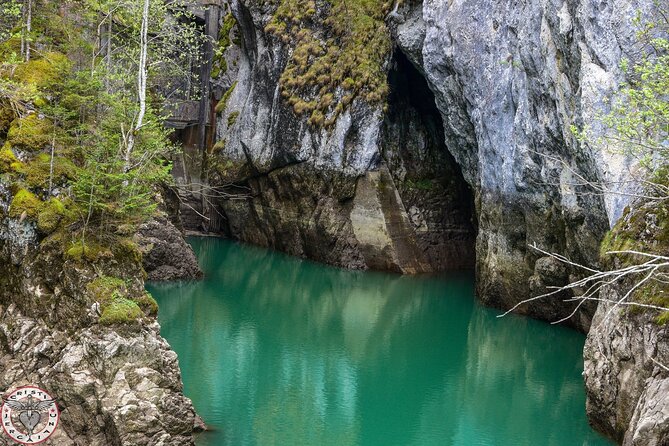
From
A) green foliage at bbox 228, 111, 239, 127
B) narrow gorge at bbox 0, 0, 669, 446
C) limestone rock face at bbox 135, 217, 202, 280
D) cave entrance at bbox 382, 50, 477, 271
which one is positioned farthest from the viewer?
green foliage at bbox 228, 111, 239, 127

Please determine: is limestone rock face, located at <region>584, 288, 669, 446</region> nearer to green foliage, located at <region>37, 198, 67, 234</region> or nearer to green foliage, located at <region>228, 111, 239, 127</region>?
green foliage, located at <region>37, 198, 67, 234</region>

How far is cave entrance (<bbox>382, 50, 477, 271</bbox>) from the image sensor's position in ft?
101

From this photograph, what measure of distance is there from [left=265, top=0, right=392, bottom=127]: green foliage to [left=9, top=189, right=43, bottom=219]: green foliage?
61.7ft

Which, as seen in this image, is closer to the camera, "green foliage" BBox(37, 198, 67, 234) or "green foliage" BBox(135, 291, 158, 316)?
"green foliage" BBox(135, 291, 158, 316)

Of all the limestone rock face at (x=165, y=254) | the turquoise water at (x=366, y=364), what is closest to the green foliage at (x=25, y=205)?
the turquoise water at (x=366, y=364)

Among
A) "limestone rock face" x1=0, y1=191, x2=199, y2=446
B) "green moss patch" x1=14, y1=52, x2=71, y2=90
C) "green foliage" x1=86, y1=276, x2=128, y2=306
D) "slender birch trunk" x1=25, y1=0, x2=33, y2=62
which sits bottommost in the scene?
"limestone rock face" x1=0, y1=191, x2=199, y2=446

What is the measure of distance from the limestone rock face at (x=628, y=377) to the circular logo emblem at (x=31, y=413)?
765 centimetres

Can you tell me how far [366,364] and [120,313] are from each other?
338 inches

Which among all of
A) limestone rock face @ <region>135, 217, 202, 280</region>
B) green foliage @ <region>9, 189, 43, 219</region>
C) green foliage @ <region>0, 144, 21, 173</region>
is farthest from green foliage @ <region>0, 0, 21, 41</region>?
limestone rock face @ <region>135, 217, 202, 280</region>

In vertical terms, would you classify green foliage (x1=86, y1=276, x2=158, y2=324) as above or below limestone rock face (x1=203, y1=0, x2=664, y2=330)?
below

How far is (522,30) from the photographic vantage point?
782 inches

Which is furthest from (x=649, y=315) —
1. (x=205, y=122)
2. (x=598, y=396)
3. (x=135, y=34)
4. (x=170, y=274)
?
(x=205, y=122)

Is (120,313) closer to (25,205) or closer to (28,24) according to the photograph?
(25,205)

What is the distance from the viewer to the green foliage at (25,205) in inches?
471
